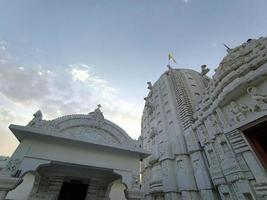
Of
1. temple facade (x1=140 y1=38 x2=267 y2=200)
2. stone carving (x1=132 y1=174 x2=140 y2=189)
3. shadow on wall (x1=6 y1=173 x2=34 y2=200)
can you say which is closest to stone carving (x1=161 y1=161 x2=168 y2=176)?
temple facade (x1=140 y1=38 x2=267 y2=200)

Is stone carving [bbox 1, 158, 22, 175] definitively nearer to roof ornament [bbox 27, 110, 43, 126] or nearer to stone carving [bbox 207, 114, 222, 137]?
roof ornament [bbox 27, 110, 43, 126]

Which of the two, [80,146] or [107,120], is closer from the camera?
[80,146]

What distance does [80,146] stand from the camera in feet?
20.0

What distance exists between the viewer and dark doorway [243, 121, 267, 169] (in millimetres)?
7466

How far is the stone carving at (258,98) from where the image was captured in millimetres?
7505

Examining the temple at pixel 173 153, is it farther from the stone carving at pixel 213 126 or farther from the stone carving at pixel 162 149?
the stone carving at pixel 162 149

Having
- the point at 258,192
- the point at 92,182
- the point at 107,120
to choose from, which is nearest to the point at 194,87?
the point at 258,192

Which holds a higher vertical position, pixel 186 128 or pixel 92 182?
pixel 186 128

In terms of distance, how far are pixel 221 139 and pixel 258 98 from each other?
3892mm

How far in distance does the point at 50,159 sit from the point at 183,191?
1083cm

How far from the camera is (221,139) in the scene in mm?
10289

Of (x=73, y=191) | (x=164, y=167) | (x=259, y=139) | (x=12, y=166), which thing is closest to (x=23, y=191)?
(x=73, y=191)

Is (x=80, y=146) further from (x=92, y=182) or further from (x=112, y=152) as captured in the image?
(x=92, y=182)

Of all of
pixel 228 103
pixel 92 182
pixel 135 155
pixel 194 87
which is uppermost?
pixel 194 87
